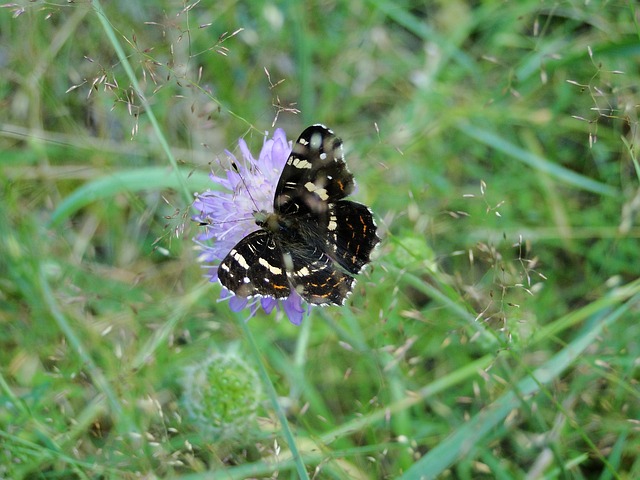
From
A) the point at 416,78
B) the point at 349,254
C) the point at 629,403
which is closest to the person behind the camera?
the point at 349,254

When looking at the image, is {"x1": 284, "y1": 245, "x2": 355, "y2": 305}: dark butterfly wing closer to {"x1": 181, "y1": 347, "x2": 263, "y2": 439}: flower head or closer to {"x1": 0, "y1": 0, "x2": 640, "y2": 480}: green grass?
{"x1": 0, "y1": 0, "x2": 640, "y2": 480}: green grass

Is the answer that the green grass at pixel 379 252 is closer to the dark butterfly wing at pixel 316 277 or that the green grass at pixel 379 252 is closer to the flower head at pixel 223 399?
the flower head at pixel 223 399

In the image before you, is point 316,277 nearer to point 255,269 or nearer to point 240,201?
point 255,269

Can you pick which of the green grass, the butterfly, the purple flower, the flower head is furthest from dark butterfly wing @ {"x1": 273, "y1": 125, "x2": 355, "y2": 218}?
the flower head

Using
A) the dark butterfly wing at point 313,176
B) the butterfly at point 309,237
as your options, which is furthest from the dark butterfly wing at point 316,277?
the dark butterfly wing at point 313,176

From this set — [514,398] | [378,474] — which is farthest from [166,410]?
[514,398]

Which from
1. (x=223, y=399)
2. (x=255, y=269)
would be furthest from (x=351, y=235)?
(x=223, y=399)

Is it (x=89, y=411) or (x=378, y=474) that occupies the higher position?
(x=89, y=411)

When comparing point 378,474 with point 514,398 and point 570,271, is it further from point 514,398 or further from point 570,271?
point 570,271
